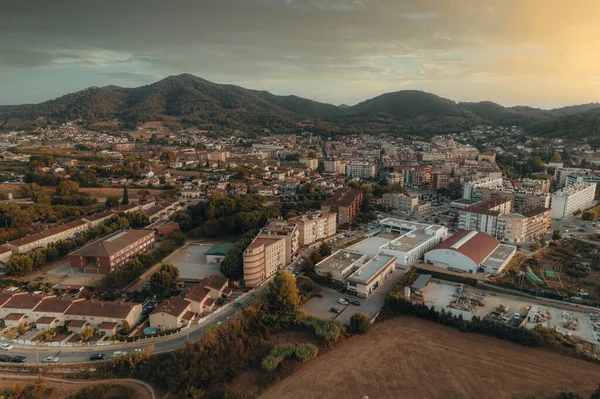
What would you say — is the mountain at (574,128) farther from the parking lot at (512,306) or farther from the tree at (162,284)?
the tree at (162,284)

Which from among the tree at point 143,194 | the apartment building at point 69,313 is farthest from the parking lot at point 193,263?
the tree at point 143,194

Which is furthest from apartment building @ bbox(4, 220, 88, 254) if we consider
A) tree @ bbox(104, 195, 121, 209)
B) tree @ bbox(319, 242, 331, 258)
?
tree @ bbox(319, 242, 331, 258)

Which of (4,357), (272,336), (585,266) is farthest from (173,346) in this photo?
(585,266)

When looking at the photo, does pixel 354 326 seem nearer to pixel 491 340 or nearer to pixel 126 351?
pixel 491 340

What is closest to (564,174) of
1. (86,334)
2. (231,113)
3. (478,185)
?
(478,185)

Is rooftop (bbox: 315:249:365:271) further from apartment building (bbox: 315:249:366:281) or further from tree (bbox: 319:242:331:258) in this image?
tree (bbox: 319:242:331:258)

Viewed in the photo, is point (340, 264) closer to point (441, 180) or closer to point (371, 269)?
point (371, 269)
